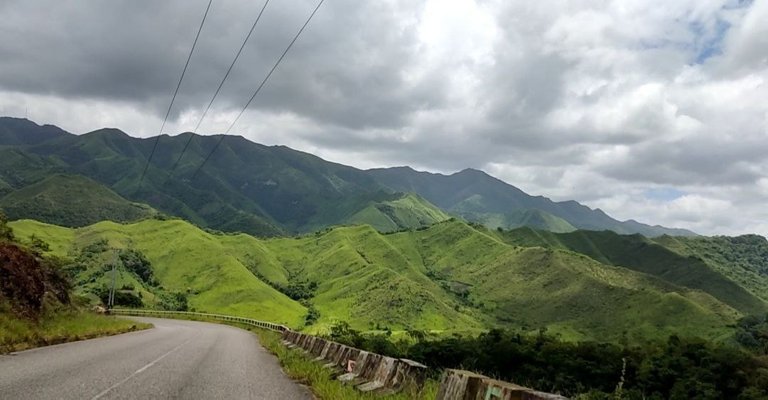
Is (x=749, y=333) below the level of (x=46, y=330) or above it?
above

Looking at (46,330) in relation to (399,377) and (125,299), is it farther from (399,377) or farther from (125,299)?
(125,299)

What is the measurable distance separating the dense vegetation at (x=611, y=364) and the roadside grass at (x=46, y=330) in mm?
26503

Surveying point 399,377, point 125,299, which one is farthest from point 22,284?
point 125,299

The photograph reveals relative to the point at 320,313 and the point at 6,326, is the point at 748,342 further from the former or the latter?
the point at 6,326

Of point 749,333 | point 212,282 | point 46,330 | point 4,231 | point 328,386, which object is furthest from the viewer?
point 212,282

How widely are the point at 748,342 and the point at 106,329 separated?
131m

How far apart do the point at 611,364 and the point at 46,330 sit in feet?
197

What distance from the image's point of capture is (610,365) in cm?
6525

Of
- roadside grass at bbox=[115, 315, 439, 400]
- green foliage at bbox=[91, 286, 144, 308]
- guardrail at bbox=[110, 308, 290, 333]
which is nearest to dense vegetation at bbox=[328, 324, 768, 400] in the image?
guardrail at bbox=[110, 308, 290, 333]

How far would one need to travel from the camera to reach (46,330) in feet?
73.0

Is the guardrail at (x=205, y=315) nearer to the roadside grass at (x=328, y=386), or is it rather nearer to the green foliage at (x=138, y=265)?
the roadside grass at (x=328, y=386)

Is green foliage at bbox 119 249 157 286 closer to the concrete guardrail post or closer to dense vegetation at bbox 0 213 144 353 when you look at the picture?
dense vegetation at bbox 0 213 144 353

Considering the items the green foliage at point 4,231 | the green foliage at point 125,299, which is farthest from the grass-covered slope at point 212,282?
the green foliage at point 4,231

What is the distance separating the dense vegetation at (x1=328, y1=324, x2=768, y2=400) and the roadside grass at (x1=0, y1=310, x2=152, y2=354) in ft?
87.0
